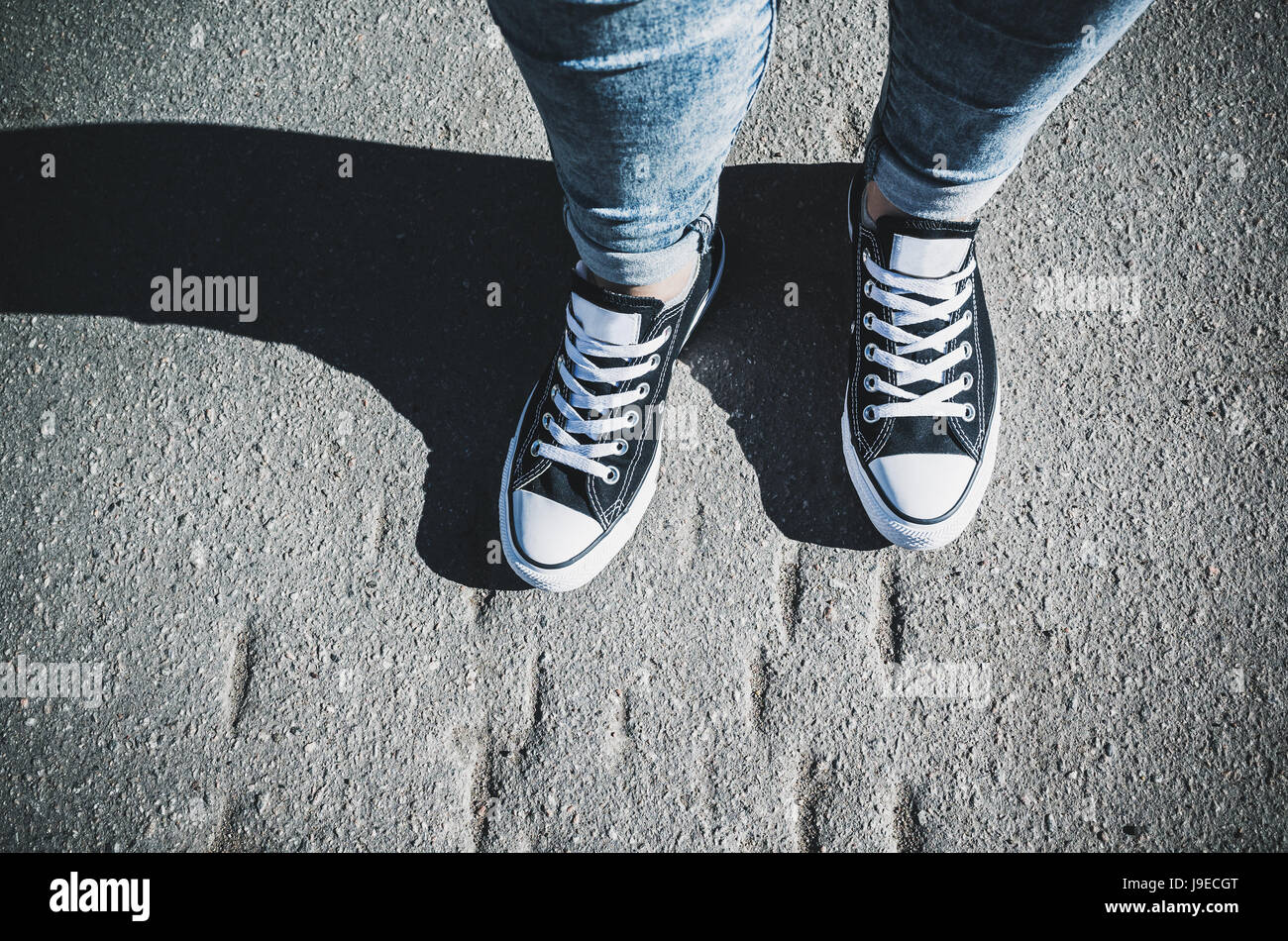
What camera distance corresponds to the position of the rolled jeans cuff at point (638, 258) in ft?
4.16

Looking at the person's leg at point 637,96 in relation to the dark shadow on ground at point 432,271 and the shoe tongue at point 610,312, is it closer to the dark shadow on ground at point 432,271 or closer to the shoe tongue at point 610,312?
the shoe tongue at point 610,312

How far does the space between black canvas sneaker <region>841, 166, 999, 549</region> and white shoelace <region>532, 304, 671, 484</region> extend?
47cm

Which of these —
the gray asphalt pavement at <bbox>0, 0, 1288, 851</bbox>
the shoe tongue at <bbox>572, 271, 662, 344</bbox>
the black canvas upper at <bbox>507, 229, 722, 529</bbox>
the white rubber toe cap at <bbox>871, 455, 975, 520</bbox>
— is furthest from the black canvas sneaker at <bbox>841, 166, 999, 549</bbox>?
the shoe tongue at <bbox>572, 271, 662, 344</bbox>

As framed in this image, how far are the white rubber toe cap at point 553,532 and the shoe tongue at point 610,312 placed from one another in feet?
1.26

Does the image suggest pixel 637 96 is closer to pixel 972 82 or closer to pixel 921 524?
pixel 972 82

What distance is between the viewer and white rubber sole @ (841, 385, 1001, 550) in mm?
1647

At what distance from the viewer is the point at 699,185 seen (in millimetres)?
1171

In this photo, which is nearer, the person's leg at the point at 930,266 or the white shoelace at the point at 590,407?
the person's leg at the point at 930,266

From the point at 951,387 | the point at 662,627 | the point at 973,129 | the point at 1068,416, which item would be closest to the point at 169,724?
the point at 662,627

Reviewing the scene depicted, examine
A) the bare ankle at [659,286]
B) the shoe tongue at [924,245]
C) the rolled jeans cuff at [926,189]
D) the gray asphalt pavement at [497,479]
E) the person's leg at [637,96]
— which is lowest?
the gray asphalt pavement at [497,479]

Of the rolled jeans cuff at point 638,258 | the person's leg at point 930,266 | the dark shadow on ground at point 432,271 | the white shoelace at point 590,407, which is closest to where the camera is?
the person's leg at point 930,266

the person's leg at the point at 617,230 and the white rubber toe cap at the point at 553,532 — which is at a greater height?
the person's leg at the point at 617,230

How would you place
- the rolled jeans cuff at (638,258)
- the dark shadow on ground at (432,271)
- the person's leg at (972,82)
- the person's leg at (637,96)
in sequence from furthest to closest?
the dark shadow on ground at (432,271), the rolled jeans cuff at (638,258), the person's leg at (972,82), the person's leg at (637,96)

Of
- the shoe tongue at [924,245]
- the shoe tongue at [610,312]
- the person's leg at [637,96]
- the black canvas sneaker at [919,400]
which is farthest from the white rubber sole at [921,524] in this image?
the person's leg at [637,96]
